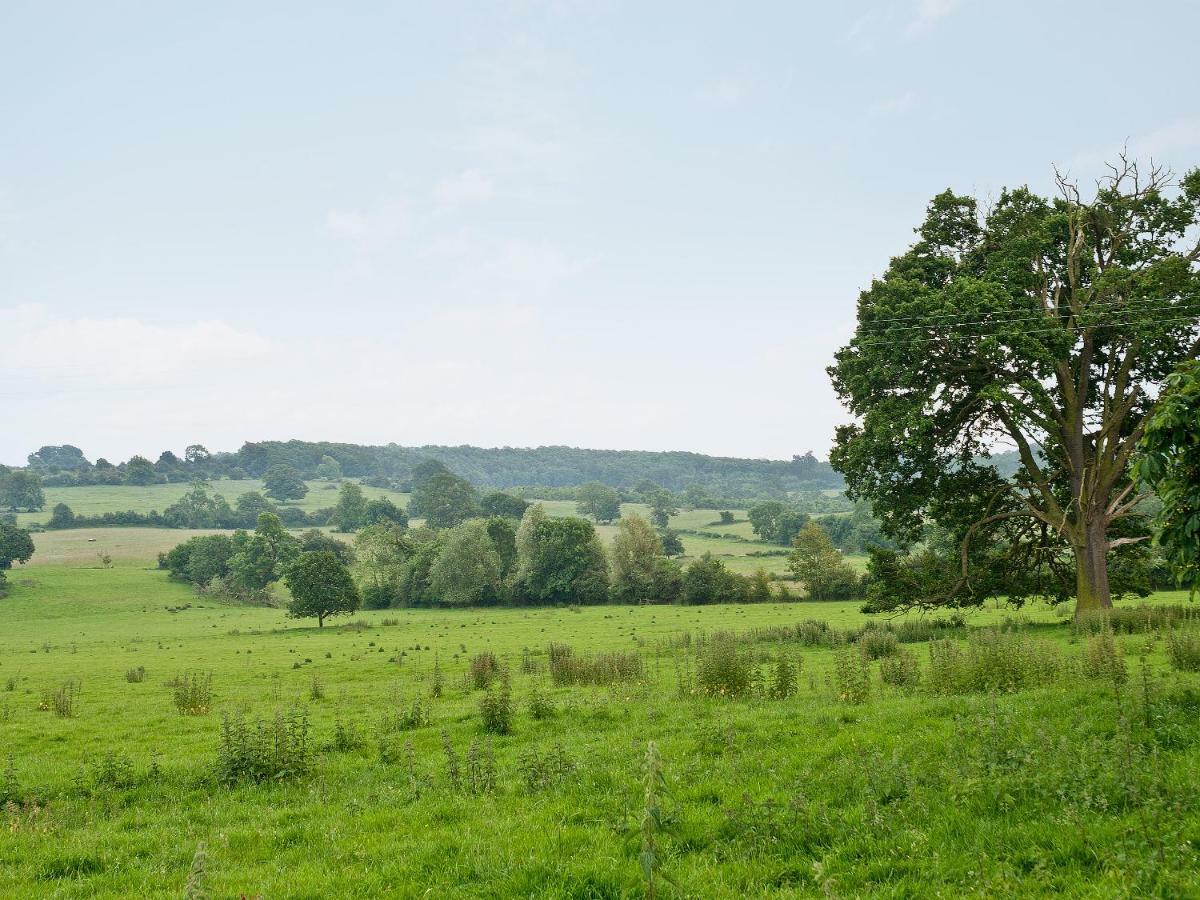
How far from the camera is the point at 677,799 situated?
9.04 metres

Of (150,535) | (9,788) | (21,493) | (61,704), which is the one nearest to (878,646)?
(9,788)

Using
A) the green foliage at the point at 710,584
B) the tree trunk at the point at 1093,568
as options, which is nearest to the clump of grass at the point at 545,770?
the tree trunk at the point at 1093,568

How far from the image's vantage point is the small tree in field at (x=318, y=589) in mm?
62562

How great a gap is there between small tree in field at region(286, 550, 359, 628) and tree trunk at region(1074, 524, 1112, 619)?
183ft

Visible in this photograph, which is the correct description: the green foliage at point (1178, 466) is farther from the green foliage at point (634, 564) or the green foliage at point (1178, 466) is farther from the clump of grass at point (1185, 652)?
the green foliage at point (634, 564)

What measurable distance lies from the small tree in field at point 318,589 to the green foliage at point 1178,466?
208 ft

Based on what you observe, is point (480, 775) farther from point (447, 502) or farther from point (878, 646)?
point (447, 502)

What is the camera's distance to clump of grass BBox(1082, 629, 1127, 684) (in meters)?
12.7

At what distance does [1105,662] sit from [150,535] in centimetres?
15182

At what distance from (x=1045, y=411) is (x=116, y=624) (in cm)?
7451

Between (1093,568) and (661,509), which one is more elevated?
(1093,568)

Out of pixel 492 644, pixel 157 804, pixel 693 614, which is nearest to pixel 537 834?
pixel 157 804

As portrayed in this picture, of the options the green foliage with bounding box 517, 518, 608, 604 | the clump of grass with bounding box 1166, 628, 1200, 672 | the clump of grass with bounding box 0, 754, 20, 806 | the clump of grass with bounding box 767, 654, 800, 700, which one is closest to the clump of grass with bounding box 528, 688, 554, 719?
the clump of grass with bounding box 767, 654, 800, 700

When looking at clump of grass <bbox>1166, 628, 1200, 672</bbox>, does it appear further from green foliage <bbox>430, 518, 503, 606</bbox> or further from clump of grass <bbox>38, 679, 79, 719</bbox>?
green foliage <bbox>430, 518, 503, 606</bbox>
